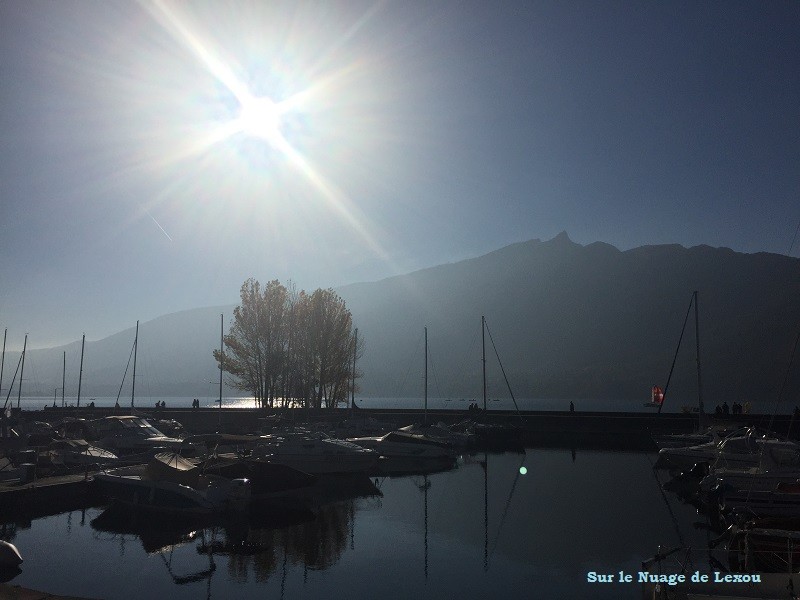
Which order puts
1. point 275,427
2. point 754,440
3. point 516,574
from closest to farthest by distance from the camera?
point 516,574
point 754,440
point 275,427

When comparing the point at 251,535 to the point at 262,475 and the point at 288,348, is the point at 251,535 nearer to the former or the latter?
the point at 262,475

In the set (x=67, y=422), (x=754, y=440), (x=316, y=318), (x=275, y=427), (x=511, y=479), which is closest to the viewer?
(x=754, y=440)

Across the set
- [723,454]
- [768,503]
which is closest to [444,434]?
[723,454]

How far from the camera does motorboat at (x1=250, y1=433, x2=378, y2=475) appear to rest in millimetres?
33531

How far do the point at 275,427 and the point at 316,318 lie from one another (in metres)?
18.5

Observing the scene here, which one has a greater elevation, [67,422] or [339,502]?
[67,422]

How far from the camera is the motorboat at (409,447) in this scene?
40688 millimetres

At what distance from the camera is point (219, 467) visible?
27297 mm

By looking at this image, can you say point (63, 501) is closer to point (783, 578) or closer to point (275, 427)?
point (275, 427)

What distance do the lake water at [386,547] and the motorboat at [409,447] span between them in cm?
927

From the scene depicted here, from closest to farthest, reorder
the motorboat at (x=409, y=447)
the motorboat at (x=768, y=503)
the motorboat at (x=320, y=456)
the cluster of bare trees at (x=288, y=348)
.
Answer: the motorboat at (x=768, y=503)
the motorboat at (x=320, y=456)
the motorboat at (x=409, y=447)
the cluster of bare trees at (x=288, y=348)

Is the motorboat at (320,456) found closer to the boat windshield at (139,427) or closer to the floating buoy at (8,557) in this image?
the boat windshield at (139,427)

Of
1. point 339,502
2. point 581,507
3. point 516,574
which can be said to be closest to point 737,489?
point 581,507

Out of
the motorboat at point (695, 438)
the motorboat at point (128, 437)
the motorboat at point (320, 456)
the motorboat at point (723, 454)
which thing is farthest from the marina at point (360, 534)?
the motorboat at point (695, 438)
